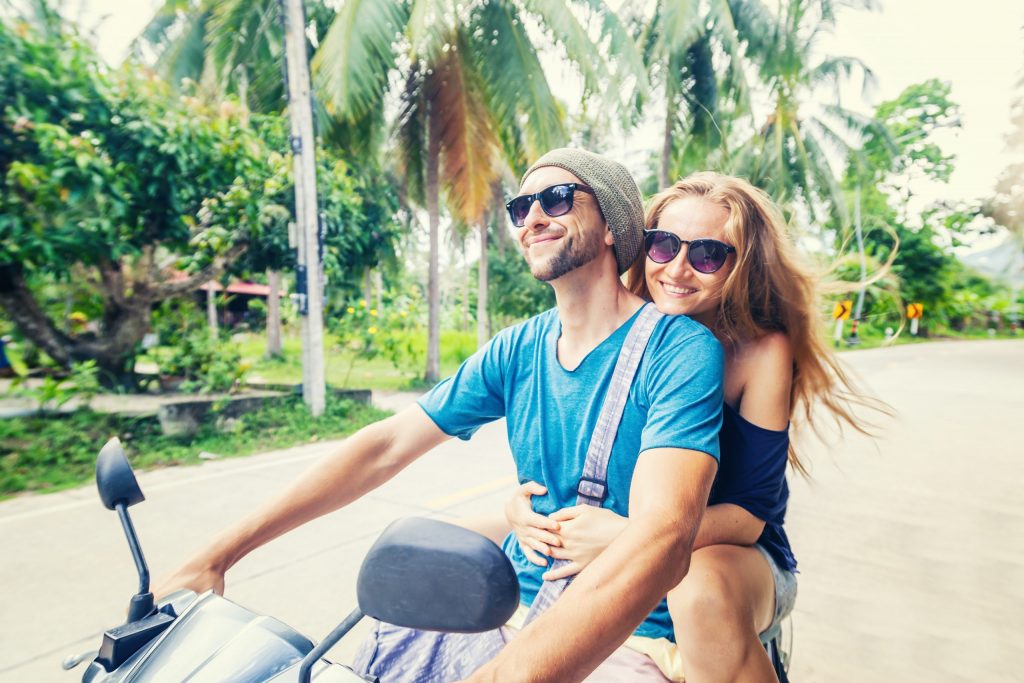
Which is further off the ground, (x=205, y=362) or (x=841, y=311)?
(x=841, y=311)

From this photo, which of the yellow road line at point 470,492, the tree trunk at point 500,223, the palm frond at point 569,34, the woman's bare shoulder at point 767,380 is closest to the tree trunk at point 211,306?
the yellow road line at point 470,492

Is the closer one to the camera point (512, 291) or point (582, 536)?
point (582, 536)

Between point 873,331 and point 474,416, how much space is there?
3458 cm

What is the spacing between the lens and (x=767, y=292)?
5.89 feet

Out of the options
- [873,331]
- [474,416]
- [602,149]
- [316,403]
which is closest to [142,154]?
[316,403]

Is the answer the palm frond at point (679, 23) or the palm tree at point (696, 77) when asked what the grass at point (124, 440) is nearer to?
the palm frond at point (679, 23)

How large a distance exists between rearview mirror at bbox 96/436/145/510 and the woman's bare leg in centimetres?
105

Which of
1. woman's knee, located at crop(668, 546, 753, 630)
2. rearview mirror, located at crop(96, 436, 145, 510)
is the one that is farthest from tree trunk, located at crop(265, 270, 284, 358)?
woman's knee, located at crop(668, 546, 753, 630)

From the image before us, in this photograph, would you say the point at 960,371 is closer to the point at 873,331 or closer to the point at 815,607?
the point at 815,607

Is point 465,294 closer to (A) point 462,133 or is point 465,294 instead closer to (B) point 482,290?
(B) point 482,290

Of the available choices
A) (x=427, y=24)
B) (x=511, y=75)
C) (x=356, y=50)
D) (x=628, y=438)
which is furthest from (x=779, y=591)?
(x=511, y=75)

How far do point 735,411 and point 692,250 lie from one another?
17.4 inches

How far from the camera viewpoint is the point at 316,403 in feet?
23.7

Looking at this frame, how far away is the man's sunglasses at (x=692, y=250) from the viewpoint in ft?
5.67
